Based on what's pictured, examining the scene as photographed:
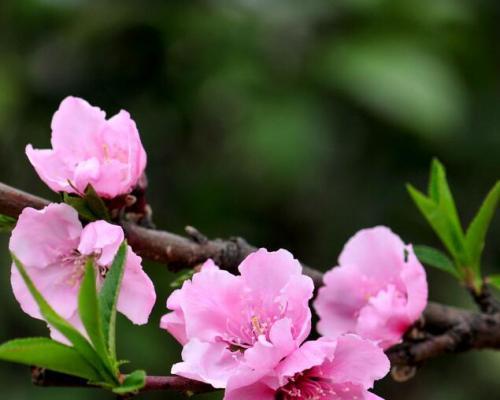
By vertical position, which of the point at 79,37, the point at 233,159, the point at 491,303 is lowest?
the point at 233,159

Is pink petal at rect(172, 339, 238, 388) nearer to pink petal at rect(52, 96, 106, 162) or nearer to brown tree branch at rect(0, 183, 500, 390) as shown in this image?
brown tree branch at rect(0, 183, 500, 390)

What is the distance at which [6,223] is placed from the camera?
2.43ft

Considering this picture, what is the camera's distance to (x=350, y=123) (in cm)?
203

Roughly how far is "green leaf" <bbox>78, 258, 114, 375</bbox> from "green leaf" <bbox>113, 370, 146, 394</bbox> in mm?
19

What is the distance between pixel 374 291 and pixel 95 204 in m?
0.30

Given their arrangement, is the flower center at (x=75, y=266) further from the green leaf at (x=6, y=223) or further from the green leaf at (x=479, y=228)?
the green leaf at (x=479, y=228)

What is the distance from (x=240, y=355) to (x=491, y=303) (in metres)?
0.36

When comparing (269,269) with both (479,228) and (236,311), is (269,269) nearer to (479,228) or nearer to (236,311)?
(236,311)

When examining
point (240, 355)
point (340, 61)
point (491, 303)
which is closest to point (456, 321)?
point (491, 303)

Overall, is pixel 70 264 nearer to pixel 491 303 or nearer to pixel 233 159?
pixel 491 303

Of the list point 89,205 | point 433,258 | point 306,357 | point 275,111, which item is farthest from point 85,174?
point 275,111

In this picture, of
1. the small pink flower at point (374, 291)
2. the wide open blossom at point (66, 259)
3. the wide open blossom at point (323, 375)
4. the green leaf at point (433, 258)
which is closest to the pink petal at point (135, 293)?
the wide open blossom at point (66, 259)

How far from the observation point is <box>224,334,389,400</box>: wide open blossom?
614 mm

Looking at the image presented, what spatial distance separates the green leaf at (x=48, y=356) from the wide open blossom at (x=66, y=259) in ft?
0.12
